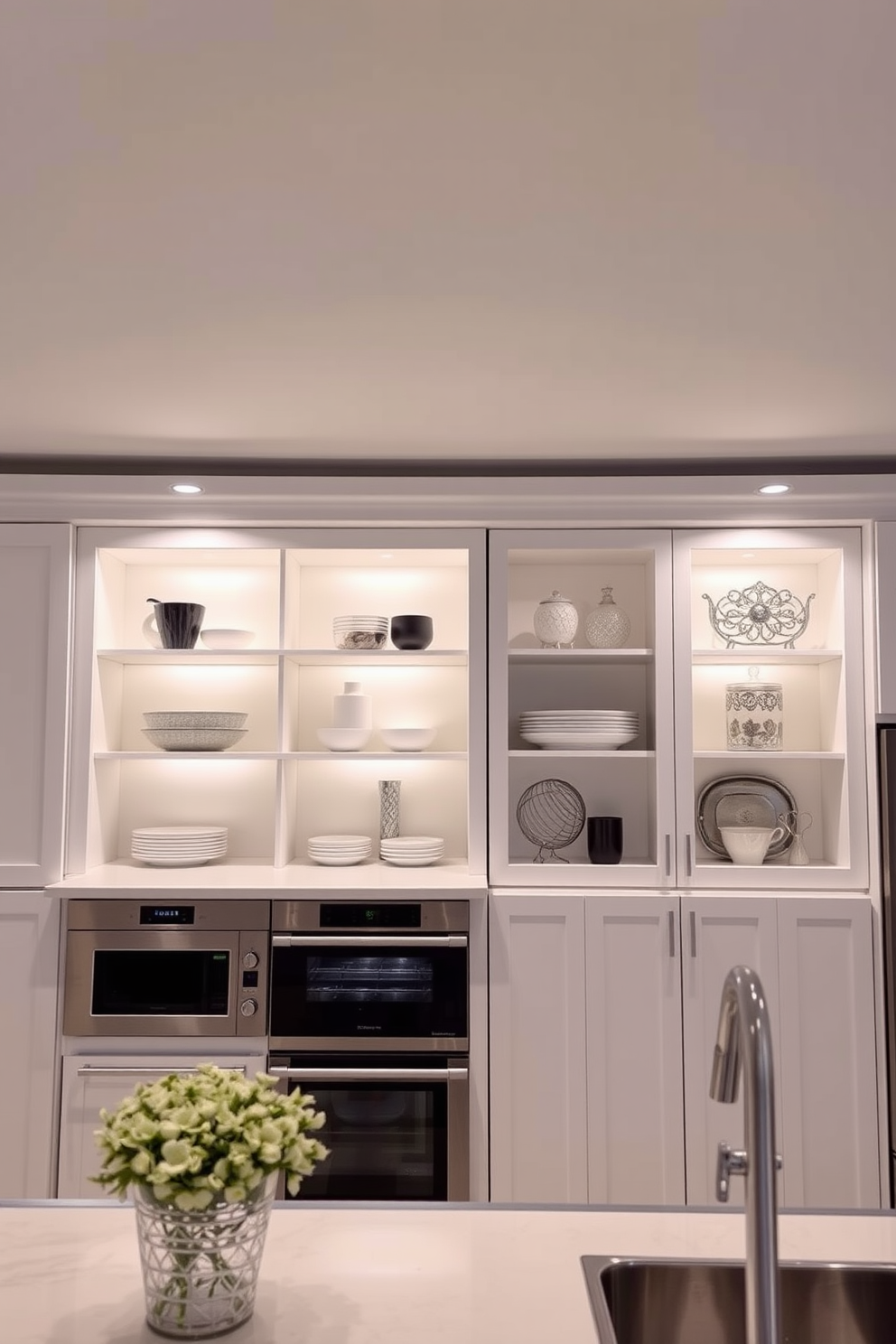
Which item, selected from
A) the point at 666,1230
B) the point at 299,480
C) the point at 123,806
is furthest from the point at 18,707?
the point at 666,1230

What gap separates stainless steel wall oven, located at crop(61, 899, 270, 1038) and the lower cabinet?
0.74 meters

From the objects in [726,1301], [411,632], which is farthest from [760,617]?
[726,1301]

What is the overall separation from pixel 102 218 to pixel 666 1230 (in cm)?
184

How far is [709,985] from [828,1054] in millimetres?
404

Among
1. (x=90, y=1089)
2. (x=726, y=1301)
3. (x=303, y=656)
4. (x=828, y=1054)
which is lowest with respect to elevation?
(x=90, y=1089)

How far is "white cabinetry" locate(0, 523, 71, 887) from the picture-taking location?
3.07 meters

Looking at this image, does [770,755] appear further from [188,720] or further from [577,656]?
[188,720]

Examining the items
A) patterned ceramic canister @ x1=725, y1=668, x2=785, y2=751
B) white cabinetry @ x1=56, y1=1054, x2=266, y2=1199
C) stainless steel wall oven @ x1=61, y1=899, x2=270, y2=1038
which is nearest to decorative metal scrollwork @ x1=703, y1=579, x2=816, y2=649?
patterned ceramic canister @ x1=725, y1=668, x2=785, y2=751

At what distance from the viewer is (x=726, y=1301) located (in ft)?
4.13

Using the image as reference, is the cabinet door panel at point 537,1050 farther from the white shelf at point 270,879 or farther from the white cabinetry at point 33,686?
the white cabinetry at point 33,686

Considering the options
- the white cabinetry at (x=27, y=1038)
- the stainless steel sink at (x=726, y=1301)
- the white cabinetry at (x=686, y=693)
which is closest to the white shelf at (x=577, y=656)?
the white cabinetry at (x=686, y=693)

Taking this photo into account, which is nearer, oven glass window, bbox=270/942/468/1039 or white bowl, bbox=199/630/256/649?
oven glass window, bbox=270/942/468/1039

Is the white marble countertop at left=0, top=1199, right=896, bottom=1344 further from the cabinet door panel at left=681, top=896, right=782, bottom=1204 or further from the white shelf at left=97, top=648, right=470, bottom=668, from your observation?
the white shelf at left=97, top=648, right=470, bottom=668

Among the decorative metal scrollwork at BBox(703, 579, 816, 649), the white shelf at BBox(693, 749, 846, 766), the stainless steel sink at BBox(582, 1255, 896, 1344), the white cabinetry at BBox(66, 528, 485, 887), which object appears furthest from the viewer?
the white cabinetry at BBox(66, 528, 485, 887)
